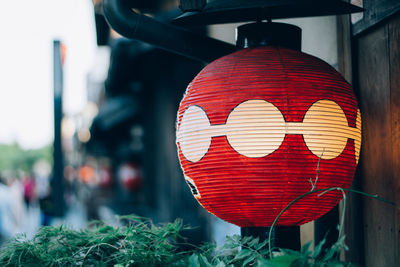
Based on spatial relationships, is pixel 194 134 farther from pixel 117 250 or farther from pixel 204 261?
pixel 117 250

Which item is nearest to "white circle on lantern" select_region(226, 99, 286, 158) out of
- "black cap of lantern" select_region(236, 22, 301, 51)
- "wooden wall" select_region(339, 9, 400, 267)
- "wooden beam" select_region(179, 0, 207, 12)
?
"black cap of lantern" select_region(236, 22, 301, 51)

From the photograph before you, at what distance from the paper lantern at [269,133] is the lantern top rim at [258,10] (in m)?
0.22

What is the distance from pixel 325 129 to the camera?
2217 millimetres

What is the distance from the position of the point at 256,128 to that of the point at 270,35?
60 centimetres

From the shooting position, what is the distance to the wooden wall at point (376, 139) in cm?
267

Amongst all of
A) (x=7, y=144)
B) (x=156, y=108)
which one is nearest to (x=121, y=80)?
(x=156, y=108)

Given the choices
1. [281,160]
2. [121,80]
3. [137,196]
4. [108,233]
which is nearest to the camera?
[281,160]

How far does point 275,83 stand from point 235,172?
0.43 metres

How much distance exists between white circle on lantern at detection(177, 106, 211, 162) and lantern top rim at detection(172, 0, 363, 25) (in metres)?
0.53

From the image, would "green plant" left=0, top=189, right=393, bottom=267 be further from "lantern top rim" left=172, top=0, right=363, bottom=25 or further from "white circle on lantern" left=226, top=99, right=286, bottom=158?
"lantern top rim" left=172, top=0, right=363, bottom=25

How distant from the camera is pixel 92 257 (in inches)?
94.9

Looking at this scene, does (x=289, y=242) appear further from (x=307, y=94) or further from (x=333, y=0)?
(x=333, y=0)

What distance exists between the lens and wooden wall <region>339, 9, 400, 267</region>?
8.77 ft

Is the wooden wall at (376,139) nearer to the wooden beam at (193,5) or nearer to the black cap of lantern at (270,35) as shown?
the black cap of lantern at (270,35)
